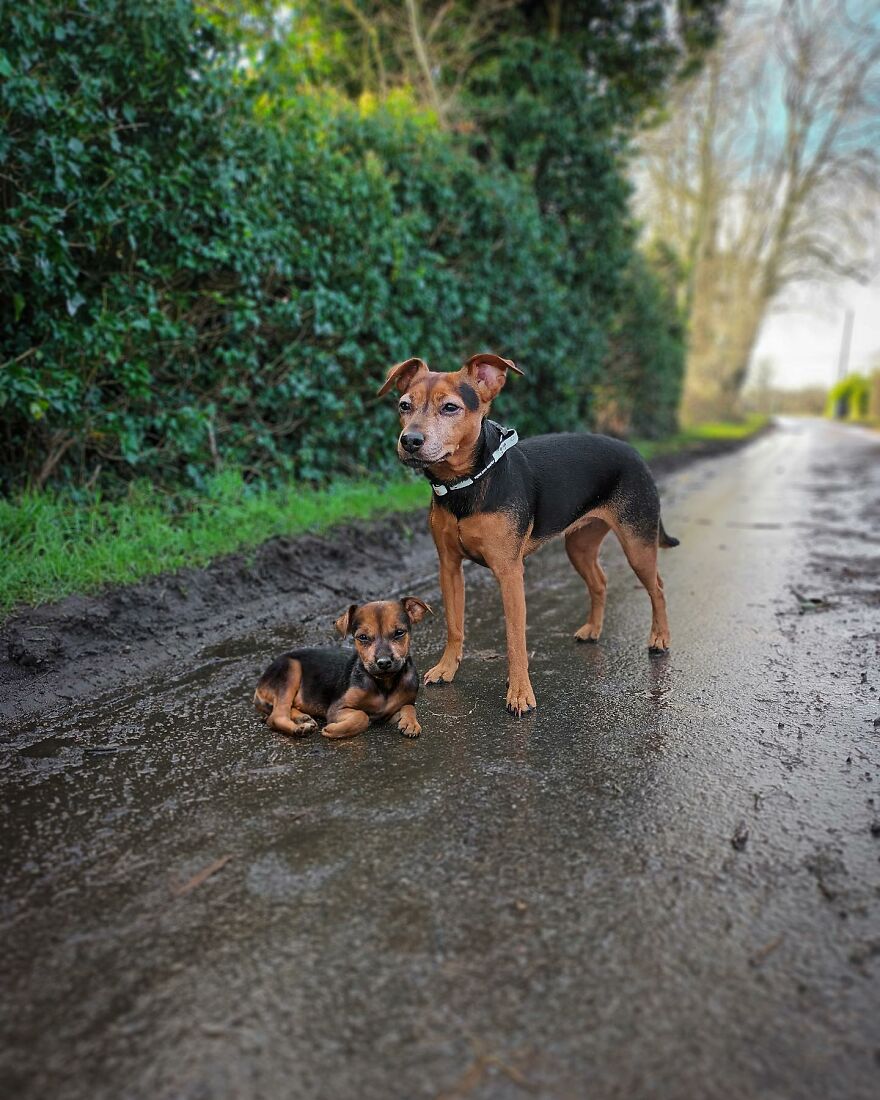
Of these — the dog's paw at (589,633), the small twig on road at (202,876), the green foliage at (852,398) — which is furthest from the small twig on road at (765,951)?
the green foliage at (852,398)

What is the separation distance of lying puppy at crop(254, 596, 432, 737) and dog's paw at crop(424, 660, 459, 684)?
473 mm

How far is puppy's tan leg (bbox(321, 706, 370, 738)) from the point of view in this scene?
11.3 ft

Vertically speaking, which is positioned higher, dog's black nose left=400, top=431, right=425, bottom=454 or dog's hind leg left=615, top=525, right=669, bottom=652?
dog's black nose left=400, top=431, right=425, bottom=454

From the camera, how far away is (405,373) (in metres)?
4.02

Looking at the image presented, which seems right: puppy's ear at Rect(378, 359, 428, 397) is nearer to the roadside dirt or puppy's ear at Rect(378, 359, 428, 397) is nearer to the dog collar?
the dog collar

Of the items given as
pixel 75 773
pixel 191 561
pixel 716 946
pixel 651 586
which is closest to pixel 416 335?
pixel 191 561

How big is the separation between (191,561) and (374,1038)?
13.3 feet

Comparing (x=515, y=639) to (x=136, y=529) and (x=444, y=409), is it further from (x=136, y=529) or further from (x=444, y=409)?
(x=136, y=529)

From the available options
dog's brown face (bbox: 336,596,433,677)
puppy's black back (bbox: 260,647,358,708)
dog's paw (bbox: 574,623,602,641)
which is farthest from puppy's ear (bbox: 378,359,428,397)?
dog's paw (bbox: 574,623,602,641)

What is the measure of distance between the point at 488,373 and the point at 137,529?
3.00 meters

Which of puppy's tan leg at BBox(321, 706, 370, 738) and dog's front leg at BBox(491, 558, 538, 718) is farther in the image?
dog's front leg at BBox(491, 558, 538, 718)

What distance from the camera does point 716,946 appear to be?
2.07m

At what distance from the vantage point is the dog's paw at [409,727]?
11.5 ft

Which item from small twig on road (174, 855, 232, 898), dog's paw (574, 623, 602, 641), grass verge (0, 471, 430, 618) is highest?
grass verge (0, 471, 430, 618)
